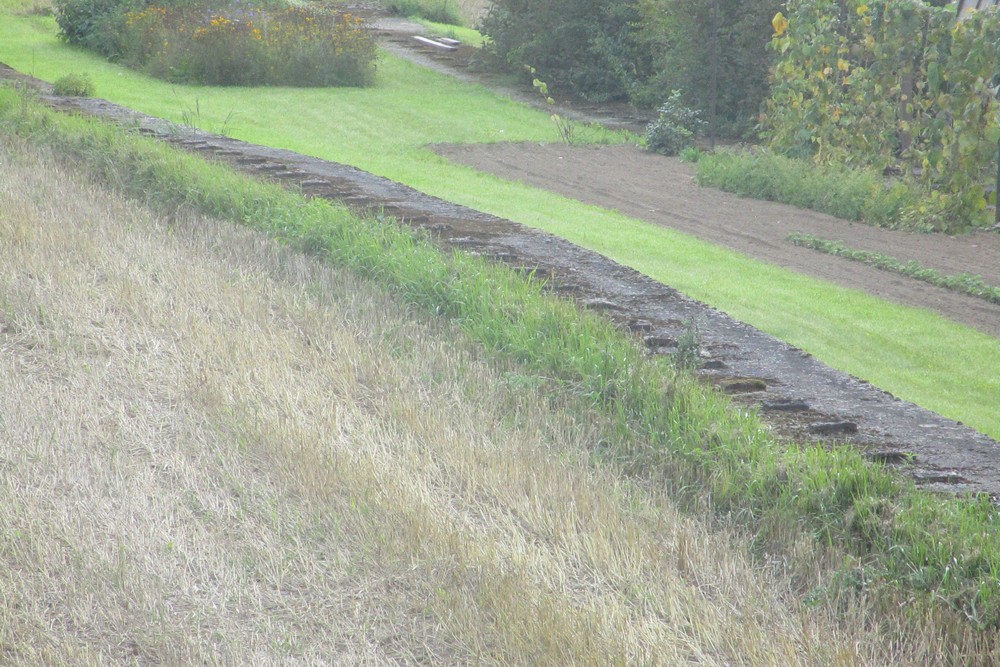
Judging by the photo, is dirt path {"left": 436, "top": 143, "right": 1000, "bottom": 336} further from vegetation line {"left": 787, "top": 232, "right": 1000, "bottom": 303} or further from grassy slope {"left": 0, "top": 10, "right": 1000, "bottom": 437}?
grassy slope {"left": 0, "top": 10, "right": 1000, "bottom": 437}

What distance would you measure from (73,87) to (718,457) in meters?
13.1

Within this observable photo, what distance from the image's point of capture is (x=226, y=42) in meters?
19.4

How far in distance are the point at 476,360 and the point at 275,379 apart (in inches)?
38.6

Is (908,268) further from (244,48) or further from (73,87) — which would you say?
(244,48)

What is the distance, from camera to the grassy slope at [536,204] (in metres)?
6.29

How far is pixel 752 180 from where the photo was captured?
11891 mm

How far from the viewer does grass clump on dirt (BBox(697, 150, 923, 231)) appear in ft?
34.5

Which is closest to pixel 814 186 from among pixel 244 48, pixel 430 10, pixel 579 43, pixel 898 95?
pixel 898 95

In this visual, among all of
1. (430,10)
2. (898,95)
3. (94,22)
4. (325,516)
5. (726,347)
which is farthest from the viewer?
(430,10)

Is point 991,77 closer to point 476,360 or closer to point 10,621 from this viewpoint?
point 476,360

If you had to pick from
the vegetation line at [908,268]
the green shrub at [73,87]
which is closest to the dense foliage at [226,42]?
the green shrub at [73,87]

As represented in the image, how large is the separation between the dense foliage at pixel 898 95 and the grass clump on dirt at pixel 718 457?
595cm

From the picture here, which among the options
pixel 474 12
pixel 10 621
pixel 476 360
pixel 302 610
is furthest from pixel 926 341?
pixel 474 12

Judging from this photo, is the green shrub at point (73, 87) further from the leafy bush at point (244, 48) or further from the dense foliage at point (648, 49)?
the dense foliage at point (648, 49)
